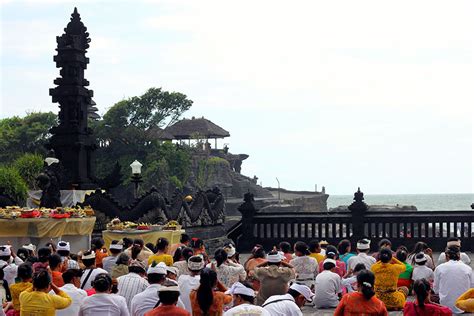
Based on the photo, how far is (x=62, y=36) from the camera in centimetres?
3541

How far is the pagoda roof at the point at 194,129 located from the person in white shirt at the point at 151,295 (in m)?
91.2

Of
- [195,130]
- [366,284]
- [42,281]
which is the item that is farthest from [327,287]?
[195,130]

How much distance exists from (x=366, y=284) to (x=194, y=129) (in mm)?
96805

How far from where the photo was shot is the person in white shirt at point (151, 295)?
477 inches

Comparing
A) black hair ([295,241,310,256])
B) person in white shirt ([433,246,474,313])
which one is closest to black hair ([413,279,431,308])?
person in white shirt ([433,246,474,313])

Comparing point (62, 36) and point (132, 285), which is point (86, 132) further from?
point (132, 285)

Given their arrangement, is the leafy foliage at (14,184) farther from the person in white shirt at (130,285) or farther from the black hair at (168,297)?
the black hair at (168,297)

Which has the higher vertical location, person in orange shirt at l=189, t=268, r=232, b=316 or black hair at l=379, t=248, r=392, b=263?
black hair at l=379, t=248, r=392, b=263

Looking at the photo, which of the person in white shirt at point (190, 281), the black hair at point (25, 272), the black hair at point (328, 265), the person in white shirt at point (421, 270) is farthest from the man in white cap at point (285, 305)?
the person in white shirt at point (421, 270)

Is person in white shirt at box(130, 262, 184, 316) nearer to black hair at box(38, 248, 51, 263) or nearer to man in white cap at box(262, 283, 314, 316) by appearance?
man in white cap at box(262, 283, 314, 316)

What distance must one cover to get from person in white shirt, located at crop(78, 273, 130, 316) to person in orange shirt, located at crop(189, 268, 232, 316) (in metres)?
0.90

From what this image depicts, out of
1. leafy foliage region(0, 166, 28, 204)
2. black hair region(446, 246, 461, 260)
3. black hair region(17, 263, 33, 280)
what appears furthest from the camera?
leafy foliage region(0, 166, 28, 204)

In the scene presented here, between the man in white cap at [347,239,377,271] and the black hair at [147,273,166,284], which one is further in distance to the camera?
the man in white cap at [347,239,377,271]

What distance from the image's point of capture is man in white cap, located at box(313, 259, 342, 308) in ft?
58.9
